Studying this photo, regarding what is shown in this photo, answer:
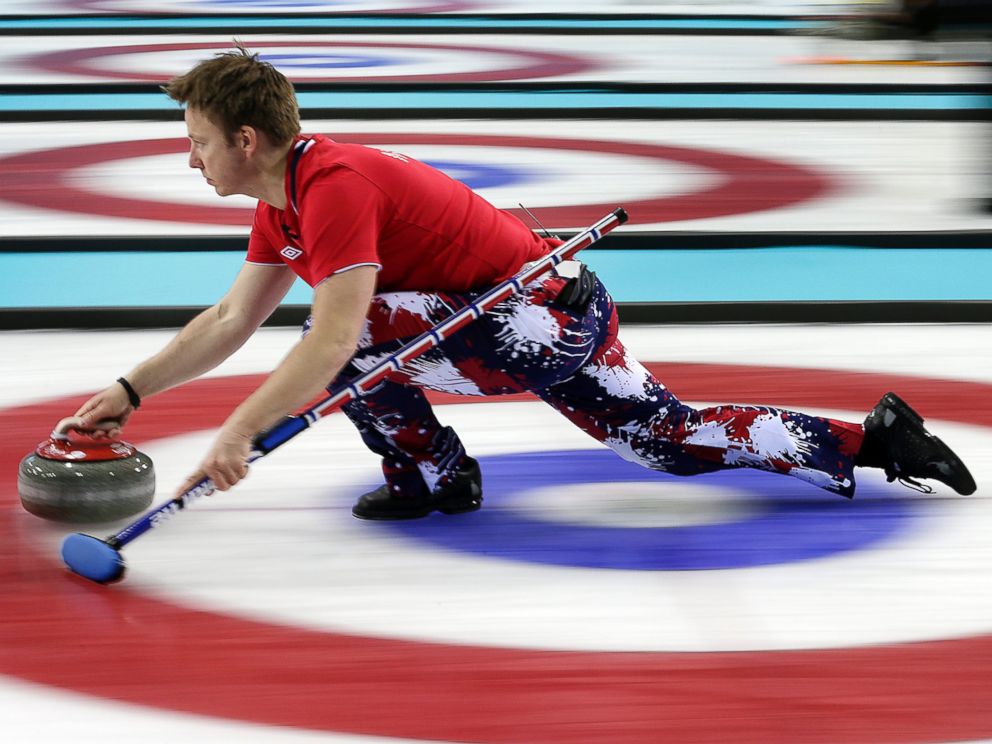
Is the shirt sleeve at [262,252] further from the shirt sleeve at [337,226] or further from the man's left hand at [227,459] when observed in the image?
the man's left hand at [227,459]

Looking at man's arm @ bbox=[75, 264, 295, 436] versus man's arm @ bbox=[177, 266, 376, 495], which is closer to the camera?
man's arm @ bbox=[177, 266, 376, 495]

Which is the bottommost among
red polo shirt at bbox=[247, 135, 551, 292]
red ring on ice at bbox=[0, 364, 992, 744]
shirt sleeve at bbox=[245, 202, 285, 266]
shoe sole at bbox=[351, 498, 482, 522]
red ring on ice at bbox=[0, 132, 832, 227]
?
red ring on ice at bbox=[0, 132, 832, 227]

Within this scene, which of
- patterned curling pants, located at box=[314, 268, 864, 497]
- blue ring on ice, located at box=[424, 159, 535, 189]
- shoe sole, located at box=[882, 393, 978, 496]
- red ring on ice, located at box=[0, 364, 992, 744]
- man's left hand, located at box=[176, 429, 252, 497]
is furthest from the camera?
blue ring on ice, located at box=[424, 159, 535, 189]

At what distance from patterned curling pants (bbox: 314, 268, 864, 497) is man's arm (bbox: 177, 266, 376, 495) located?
27cm

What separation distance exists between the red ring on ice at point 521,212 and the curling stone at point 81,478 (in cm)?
330

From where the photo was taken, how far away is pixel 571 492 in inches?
127

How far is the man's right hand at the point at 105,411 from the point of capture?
285 cm

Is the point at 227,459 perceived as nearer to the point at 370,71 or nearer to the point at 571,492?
the point at 571,492

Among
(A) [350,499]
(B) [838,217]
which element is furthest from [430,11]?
(A) [350,499]

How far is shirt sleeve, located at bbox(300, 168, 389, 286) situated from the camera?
2535 millimetres

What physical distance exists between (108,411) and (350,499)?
0.56 meters

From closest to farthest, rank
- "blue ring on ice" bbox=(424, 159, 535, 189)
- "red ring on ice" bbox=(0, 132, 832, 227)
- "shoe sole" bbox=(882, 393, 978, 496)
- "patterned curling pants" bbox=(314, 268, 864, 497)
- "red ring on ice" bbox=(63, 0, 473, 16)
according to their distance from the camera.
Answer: "patterned curling pants" bbox=(314, 268, 864, 497)
"shoe sole" bbox=(882, 393, 978, 496)
"red ring on ice" bbox=(0, 132, 832, 227)
"blue ring on ice" bbox=(424, 159, 535, 189)
"red ring on ice" bbox=(63, 0, 473, 16)

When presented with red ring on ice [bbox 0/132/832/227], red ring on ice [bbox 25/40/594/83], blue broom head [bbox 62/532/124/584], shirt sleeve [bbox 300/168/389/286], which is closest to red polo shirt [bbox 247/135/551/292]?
shirt sleeve [bbox 300/168/389/286]

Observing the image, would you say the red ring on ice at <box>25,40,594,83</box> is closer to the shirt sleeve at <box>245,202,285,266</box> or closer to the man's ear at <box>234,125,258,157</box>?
the shirt sleeve at <box>245,202,285,266</box>
